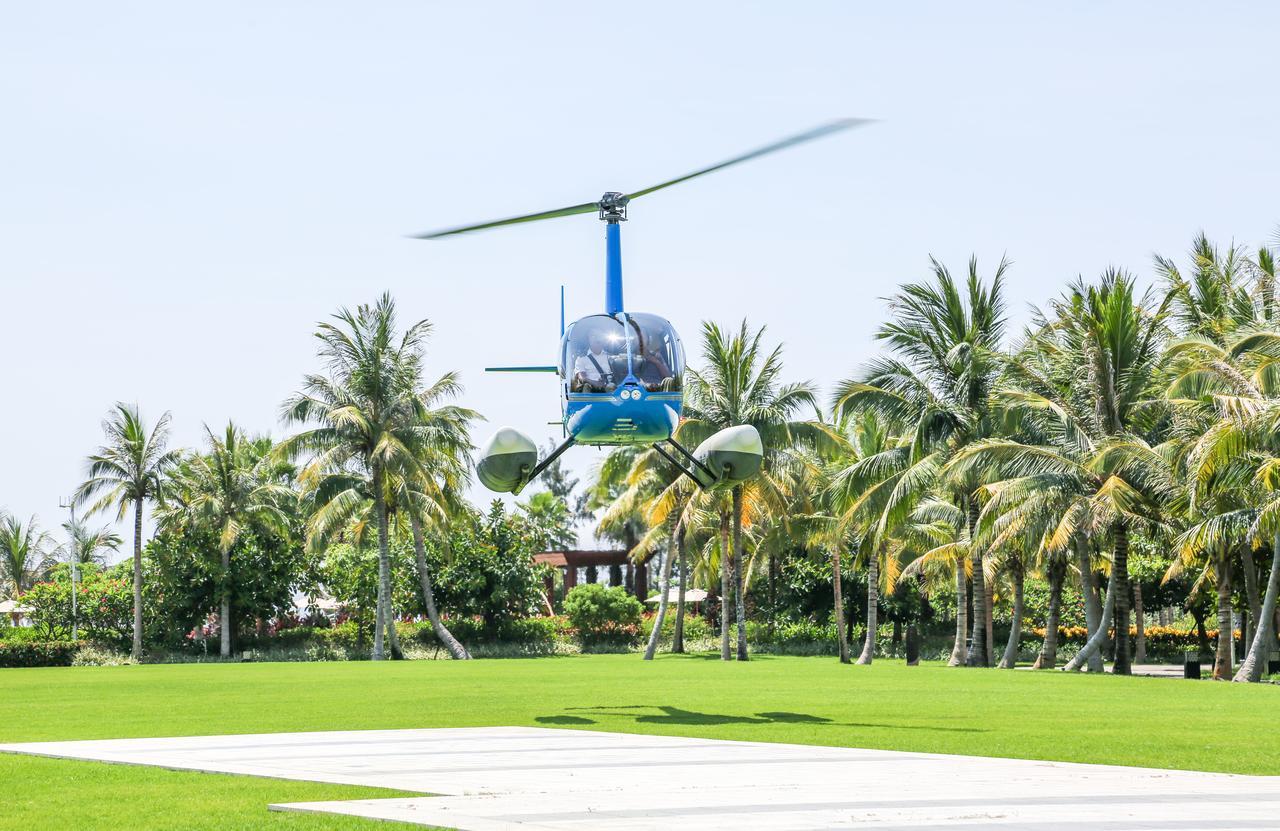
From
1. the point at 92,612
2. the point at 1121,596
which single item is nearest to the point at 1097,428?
the point at 1121,596

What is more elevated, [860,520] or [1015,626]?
[860,520]

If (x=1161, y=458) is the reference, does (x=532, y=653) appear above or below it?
below

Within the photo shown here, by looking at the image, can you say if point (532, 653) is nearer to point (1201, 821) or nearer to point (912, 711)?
point (912, 711)

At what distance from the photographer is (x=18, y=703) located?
23.3 m

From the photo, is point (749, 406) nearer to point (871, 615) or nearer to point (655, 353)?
point (871, 615)

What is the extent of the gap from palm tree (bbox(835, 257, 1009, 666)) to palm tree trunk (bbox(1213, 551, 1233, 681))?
6225mm

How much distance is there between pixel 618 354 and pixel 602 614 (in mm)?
36990

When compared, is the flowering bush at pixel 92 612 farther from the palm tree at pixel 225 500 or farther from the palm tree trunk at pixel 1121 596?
the palm tree trunk at pixel 1121 596

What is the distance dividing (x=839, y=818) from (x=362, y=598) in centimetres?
4569

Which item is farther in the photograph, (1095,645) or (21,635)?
(21,635)

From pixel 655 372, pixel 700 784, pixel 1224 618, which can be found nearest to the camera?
pixel 700 784

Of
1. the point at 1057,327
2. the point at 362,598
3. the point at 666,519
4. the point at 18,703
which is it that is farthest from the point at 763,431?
the point at 18,703

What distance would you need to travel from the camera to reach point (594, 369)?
17.2 m

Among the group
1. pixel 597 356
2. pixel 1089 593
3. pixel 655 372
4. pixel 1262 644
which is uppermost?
pixel 597 356
